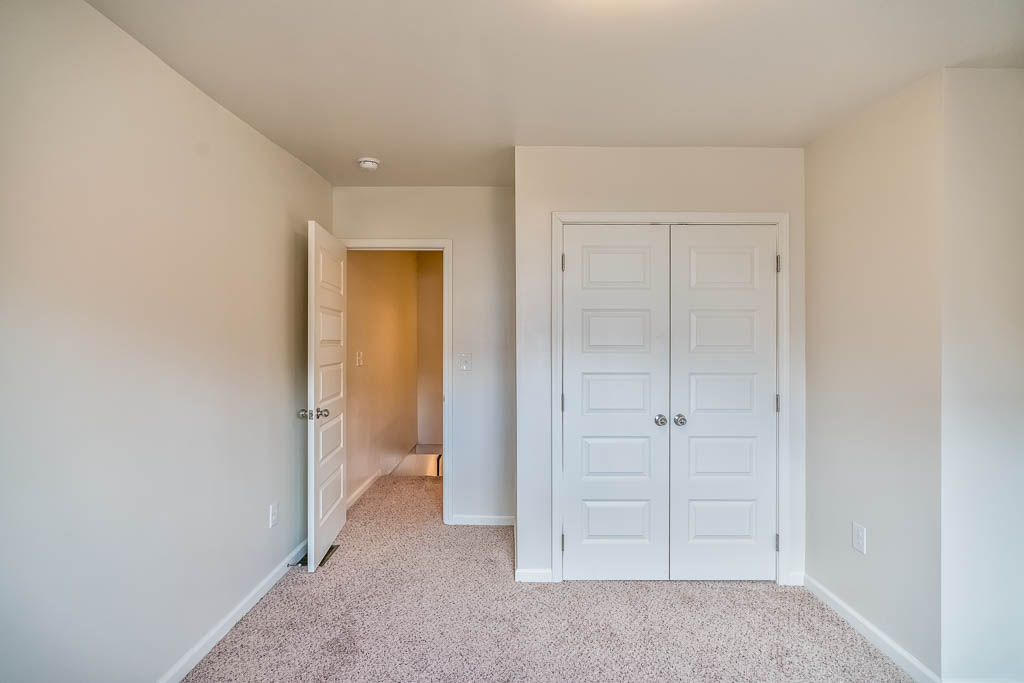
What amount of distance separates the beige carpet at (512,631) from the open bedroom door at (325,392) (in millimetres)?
273

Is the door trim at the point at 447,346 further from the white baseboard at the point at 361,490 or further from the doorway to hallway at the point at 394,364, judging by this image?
the white baseboard at the point at 361,490

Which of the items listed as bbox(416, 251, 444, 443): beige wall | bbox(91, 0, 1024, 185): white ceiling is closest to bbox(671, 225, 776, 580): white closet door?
bbox(91, 0, 1024, 185): white ceiling

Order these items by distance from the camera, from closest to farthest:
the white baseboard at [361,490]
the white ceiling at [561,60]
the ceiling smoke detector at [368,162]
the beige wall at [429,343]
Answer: the white ceiling at [561,60]
the ceiling smoke detector at [368,162]
the white baseboard at [361,490]
the beige wall at [429,343]

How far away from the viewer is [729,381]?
7.86 feet

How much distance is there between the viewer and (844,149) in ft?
6.89

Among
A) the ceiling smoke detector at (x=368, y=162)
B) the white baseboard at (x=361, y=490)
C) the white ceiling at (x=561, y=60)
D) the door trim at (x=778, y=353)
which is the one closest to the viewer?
the white ceiling at (x=561, y=60)

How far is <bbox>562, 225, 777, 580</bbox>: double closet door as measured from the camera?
2.39 m

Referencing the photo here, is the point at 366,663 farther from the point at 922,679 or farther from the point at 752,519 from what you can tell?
the point at 922,679

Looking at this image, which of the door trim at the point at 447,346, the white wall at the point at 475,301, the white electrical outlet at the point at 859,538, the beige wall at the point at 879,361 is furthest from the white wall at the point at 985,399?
the door trim at the point at 447,346

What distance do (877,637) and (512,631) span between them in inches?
63.4

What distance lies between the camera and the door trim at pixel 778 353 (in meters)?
2.37

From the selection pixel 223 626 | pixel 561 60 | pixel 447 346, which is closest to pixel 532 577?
pixel 223 626

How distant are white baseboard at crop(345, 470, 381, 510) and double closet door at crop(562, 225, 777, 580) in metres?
1.89

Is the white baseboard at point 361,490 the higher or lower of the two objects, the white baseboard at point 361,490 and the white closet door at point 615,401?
the lower
